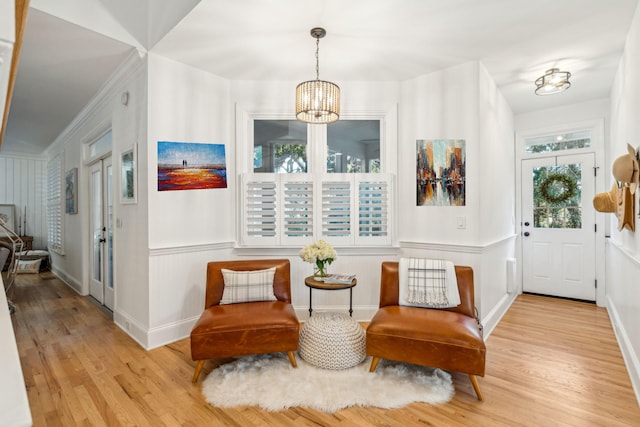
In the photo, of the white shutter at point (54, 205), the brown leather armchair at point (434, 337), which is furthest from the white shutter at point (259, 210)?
the white shutter at point (54, 205)

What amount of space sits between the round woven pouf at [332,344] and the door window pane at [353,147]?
1.60 metres

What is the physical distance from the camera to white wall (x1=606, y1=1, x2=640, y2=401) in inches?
88.9

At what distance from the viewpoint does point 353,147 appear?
345 cm

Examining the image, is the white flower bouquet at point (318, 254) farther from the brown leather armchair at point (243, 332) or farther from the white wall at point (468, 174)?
the white wall at point (468, 174)

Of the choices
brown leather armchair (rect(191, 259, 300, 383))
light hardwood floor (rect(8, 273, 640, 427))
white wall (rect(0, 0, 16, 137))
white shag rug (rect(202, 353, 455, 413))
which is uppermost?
white wall (rect(0, 0, 16, 137))

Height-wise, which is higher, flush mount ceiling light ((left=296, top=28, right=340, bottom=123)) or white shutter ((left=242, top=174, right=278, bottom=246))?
flush mount ceiling light ((left=296, top=28, right=340, bottom=123))

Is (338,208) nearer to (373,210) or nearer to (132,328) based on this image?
(373,210)

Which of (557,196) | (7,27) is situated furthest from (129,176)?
(557,196)

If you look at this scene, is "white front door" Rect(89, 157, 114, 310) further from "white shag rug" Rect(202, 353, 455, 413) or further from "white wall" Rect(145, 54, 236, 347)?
"white shag rug" Rect(202, 353, 455, 413)

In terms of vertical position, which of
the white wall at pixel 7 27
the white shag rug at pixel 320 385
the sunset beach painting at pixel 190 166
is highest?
the sunset beach painting at pixel 190 166

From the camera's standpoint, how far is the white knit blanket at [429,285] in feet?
8.40

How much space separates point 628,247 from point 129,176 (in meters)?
4.43

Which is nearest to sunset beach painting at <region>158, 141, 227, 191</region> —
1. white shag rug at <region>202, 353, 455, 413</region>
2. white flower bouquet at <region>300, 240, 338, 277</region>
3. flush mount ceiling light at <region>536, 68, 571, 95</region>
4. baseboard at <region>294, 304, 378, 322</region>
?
white flower bouquet at <region>300, 240, 338, 277</region>

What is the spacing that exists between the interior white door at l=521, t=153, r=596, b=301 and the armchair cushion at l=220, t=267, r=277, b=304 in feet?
12.4
